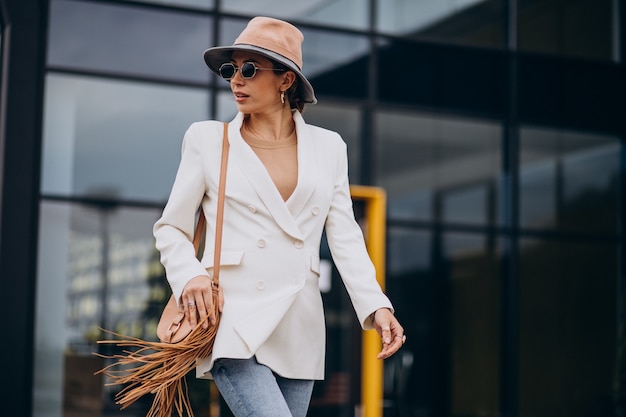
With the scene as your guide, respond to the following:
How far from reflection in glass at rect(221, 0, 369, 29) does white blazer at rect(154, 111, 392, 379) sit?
5.91 m

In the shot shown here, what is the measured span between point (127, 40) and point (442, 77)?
2944mm

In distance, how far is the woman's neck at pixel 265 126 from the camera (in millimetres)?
3188

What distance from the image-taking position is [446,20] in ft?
30.9

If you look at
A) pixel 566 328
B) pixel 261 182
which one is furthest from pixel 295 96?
pixel 566 328

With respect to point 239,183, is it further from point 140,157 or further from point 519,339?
point 519,339

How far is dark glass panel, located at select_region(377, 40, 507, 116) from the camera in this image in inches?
360

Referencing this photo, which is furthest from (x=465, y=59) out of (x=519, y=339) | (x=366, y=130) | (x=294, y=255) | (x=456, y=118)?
(x=294, y=255)

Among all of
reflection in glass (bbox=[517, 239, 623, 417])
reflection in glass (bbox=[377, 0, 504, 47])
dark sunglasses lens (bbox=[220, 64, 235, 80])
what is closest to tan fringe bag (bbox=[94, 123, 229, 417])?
dark sunglasses lens (bbox=[220, 64, 235, 80])

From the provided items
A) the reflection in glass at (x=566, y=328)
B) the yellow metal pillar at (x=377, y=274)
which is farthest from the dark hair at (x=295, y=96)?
the reflection in glass at (x=566, y=328)

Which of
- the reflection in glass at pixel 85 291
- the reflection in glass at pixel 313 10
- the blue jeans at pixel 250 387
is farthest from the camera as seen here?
the reflection in glass at pixel 313 10

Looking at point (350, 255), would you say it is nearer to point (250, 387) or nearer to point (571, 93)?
point (250, 387)

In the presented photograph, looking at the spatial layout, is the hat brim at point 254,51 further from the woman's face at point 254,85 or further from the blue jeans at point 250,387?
the blue jeans at point 250,387

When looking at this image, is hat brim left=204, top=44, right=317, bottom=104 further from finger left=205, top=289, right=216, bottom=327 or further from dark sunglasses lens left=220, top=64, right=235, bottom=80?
finger left=205, top=289, right=216, bottom=327

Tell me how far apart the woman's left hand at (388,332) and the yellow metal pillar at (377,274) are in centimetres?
528
